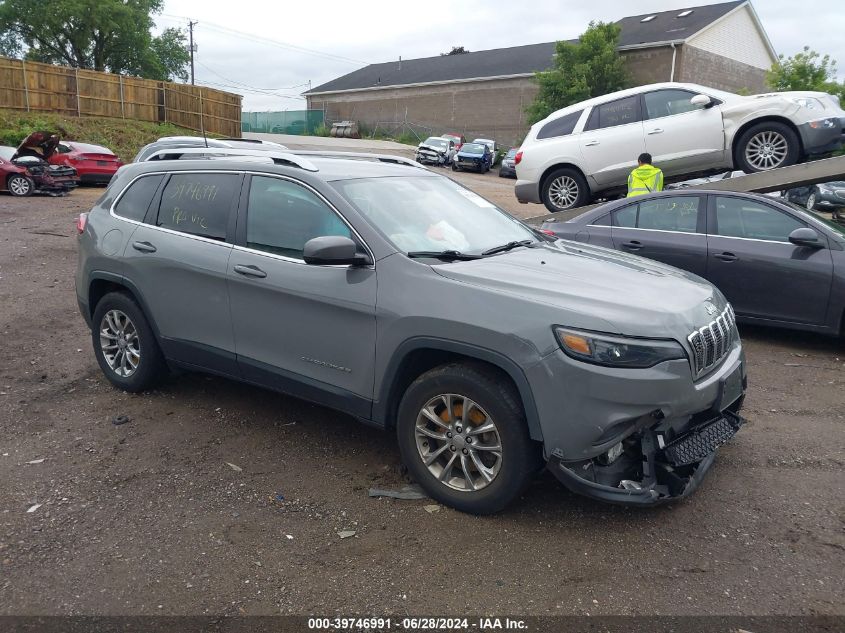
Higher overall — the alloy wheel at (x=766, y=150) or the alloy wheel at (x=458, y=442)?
the alloy wheel at (x=766, y=150)

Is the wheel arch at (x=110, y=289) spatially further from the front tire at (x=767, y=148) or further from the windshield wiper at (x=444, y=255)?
the front tire at (x=767, y=148)

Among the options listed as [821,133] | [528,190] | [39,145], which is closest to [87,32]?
[39,145]

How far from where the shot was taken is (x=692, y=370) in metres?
3.48

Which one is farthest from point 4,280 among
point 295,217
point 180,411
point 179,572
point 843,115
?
point 843,115

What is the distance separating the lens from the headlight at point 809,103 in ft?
29.4

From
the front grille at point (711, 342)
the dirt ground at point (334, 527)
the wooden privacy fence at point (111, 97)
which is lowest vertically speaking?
the dirt ground at point (334, 527)

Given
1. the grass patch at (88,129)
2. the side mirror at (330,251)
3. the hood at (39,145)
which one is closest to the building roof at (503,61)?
the grass patch at (88,129)

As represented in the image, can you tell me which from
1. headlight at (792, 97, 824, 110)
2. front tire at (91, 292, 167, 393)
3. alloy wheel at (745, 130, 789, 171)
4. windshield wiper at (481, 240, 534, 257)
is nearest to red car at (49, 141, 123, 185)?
front tire at (91, 292, 167, 393)

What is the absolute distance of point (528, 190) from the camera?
11391 mm

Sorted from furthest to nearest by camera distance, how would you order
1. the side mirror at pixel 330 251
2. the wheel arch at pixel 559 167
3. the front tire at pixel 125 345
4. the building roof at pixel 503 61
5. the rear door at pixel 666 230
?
the building roof at pixel 503 61, the wheel arch at pixel 559 167, the rear door at pixel 666 230, the front tire at pixel 125 345, the side mirror at pixel 330 251

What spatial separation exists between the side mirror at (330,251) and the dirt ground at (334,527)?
1.28 metres

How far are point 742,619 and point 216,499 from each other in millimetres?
2632

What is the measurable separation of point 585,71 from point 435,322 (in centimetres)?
3707

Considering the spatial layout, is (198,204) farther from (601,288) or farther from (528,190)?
Result: (528,190)
